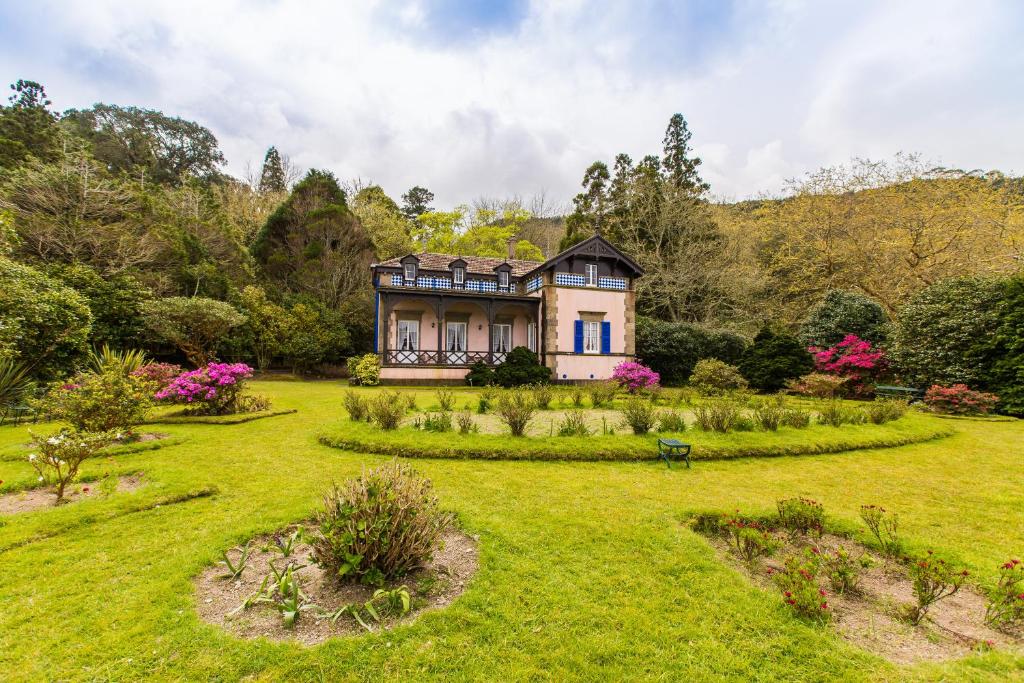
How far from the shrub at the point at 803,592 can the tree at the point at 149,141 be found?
41381 mm

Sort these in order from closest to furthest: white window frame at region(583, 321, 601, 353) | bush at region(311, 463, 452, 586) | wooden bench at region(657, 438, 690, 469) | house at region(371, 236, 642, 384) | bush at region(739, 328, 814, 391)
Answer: bush at region(311, 463, 452, 586), wooden bench at region(657, 438, 690, 469), bush at region(739, 328, 814, 391), house at region(371, 236, 642, 384), white window frame at region(583, 321, 601, 353)

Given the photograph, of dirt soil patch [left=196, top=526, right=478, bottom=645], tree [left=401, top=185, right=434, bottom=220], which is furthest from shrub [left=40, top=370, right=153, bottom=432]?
tree [left=401, top=185, right=434, bottom=220]

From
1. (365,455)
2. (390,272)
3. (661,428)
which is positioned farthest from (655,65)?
(390,272)

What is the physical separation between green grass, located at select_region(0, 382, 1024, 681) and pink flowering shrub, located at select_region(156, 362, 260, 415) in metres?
3.32

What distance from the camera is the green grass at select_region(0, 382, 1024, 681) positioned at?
2.44 m

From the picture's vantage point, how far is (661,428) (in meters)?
8.39

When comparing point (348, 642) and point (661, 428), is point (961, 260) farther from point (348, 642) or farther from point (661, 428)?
point (348, 642)

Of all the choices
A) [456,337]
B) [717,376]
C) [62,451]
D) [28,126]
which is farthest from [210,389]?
[28,126]

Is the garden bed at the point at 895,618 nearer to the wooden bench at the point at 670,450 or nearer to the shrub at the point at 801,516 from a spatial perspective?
the shrub at the point at 801,516

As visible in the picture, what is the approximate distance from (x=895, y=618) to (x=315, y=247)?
96.1 feet

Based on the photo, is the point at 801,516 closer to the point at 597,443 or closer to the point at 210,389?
the point at 597,443

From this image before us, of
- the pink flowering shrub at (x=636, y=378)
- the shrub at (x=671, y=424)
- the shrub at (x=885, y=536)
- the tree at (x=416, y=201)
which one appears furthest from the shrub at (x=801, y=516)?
the tree at (x=416, y=201)

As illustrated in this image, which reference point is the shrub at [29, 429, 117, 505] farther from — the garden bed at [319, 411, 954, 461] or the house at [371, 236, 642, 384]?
the house at [371, 236, 642, 384]

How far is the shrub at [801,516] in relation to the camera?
4156 mm
